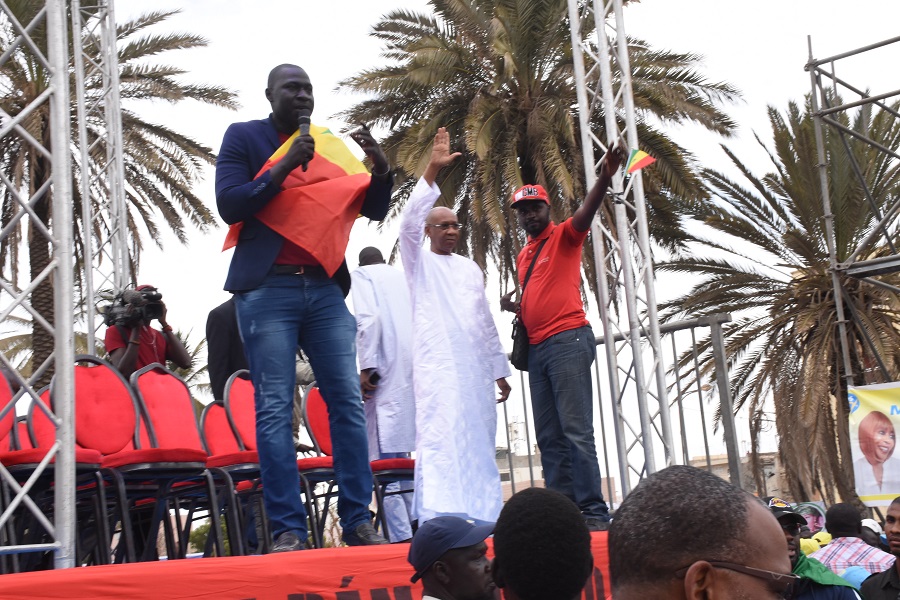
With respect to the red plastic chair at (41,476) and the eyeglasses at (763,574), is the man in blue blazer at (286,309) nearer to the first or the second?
the red plastic chair at (41,476)

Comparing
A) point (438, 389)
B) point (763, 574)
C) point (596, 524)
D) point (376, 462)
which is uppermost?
point (438, 389)

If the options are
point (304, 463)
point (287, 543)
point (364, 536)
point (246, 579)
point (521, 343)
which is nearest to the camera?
point (246, 579)

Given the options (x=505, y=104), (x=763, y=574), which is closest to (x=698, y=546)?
(x=763, y=574)

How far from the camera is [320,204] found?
439 cm

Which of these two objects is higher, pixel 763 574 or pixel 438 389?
pixel 438 389

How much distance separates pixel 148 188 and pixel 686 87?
26.4 feet

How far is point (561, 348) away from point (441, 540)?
271 cm

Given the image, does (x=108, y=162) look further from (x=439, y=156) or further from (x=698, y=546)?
(x=698, y=546)

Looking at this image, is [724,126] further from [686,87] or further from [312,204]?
[312,204]

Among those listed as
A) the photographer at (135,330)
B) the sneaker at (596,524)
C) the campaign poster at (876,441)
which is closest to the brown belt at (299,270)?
the sneaker at (596,524)

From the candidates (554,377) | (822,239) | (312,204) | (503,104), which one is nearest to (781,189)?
(822,239)

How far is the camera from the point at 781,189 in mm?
15680

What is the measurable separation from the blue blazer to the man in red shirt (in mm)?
1341

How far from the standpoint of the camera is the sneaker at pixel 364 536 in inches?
168
